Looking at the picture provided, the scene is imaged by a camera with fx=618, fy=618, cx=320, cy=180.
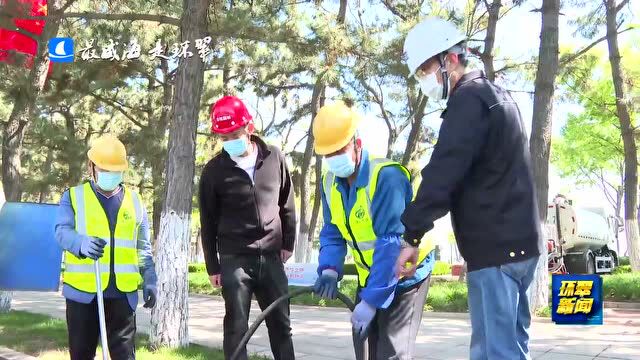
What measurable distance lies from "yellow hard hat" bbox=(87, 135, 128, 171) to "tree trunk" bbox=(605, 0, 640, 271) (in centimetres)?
1383

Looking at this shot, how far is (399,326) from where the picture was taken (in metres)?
2.73

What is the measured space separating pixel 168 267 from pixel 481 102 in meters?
4.87

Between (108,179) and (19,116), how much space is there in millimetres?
7799

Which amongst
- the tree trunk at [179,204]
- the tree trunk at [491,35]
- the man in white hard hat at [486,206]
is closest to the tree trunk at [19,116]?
the tree trunk at [179,204]

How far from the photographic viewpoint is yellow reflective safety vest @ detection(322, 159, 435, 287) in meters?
2.79

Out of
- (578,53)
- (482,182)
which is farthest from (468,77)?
(578,53)

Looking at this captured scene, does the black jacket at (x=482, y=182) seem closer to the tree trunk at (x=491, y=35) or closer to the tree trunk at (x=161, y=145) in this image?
the tree trunk at (x=491, y=35)

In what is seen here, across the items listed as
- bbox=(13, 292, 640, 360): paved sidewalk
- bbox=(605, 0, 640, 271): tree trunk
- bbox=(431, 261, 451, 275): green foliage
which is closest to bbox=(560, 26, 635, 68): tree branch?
bbox=(605, 0, 640, 271): tree trunk

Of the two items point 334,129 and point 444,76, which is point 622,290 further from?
point 444,76

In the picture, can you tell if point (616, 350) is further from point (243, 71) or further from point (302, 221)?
point (302, 221)

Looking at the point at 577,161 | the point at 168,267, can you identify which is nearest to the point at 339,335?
the point at 168,267

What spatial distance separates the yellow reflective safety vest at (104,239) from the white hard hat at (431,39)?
6.55ft

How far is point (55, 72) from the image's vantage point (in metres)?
10.7

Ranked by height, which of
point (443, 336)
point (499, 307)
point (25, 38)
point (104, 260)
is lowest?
point (443, 336)
